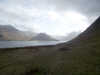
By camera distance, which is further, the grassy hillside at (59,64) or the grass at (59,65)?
the grassy hillside at (59,64)

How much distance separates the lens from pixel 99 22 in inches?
2083

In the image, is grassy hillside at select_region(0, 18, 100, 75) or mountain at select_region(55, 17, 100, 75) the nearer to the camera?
mountain at select_region(55, 17, 100, 75)

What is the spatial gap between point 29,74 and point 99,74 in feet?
30.3

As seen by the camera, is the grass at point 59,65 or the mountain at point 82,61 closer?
the mountain at point 82,61

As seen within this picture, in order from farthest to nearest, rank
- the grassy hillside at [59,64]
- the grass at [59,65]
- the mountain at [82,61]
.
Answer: the grassy hillside at [59,64] → the grass at [59,65] → the mountain at [82,61]

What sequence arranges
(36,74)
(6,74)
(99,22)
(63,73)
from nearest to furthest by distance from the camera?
(63,73) < (36,74) < (6,74) < (99,22)

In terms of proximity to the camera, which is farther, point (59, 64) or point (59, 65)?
point (59, 64)

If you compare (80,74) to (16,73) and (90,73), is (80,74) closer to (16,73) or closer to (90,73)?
(90,73)

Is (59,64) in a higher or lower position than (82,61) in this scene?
lower

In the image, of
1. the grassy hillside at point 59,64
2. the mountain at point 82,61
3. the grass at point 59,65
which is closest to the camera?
the mountain at point 82,61

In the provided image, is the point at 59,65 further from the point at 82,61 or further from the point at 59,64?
the point at 82,61

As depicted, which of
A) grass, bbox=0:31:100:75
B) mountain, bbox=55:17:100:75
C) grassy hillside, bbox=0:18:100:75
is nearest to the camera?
mountain, bbox=55:17:100:75

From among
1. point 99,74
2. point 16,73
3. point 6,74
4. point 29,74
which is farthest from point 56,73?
point 6,74

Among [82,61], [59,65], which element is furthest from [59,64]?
[82,61]
